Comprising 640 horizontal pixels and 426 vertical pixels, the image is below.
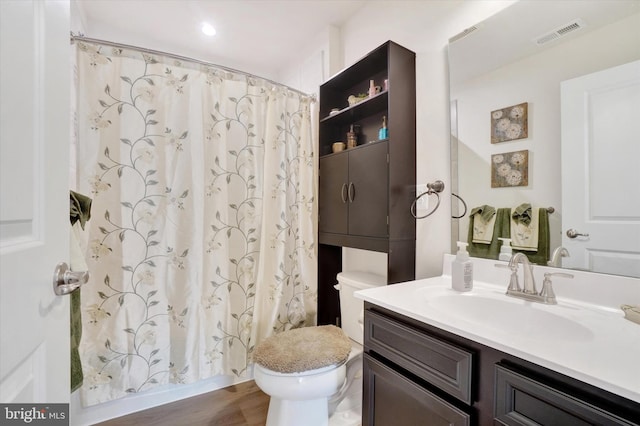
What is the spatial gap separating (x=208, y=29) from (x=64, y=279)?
210cm

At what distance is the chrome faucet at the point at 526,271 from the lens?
3.28ft

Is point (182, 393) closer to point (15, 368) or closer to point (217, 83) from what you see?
point (15, 368)

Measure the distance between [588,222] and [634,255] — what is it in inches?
5.8

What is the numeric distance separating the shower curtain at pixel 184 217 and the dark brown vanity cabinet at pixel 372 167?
17 centimetres

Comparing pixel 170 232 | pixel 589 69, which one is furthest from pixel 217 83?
pixel 589 69

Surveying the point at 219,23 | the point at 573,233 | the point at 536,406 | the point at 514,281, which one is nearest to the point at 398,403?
the point at 536,406

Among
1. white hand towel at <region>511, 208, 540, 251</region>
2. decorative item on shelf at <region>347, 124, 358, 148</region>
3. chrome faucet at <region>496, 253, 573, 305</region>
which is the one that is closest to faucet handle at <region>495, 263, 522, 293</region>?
chrome faucet at <region>496, 253, 573, 305</region>

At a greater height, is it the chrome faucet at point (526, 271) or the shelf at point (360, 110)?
the shelf at point (360, 110)

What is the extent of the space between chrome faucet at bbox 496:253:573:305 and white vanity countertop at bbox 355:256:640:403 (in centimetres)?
3

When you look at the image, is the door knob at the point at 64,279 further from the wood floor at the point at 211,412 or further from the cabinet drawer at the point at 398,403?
the wood floor at the point at 211,412

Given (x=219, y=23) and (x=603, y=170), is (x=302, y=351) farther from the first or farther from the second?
(x=219, y=23)

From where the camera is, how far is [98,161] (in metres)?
1.35

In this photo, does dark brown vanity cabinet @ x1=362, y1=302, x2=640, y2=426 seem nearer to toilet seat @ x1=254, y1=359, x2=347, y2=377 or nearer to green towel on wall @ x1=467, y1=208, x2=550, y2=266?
toilet seat @ x1=254, y1=359, x2=347, y2=377

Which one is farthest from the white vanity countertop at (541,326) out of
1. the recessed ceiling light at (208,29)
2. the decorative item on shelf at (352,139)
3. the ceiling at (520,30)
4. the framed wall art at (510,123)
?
the recessed ceiling light at (208,29)
